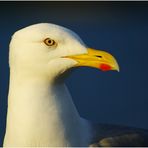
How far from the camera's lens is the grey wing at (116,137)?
2260 millimetres

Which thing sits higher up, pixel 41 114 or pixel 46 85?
pixel 46 85

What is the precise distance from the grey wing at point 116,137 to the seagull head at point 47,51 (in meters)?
0.31

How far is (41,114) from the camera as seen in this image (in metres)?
2.13

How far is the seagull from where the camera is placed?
2.06 meters

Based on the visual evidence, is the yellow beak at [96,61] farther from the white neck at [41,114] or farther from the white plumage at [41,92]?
the white neck at [41,114]

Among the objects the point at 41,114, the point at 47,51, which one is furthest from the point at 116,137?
the point at 47,51

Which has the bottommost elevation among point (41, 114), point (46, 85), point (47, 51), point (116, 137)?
point (116, 137)

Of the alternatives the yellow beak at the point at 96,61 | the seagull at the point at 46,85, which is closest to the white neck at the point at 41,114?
the seagull at the point at 46,85

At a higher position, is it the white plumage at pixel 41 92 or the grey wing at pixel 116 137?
the white plumage at pixel 41 92

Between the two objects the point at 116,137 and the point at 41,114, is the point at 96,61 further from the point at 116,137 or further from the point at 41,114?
the point at 116,137

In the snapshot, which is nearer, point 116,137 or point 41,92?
point 41,92

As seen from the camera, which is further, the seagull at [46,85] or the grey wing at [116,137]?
the grey wing at [116,137]

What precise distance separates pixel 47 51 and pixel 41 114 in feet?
0.71

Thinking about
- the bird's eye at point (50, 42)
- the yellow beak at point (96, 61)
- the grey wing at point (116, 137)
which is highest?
the bird's eye at point (50, 42)
